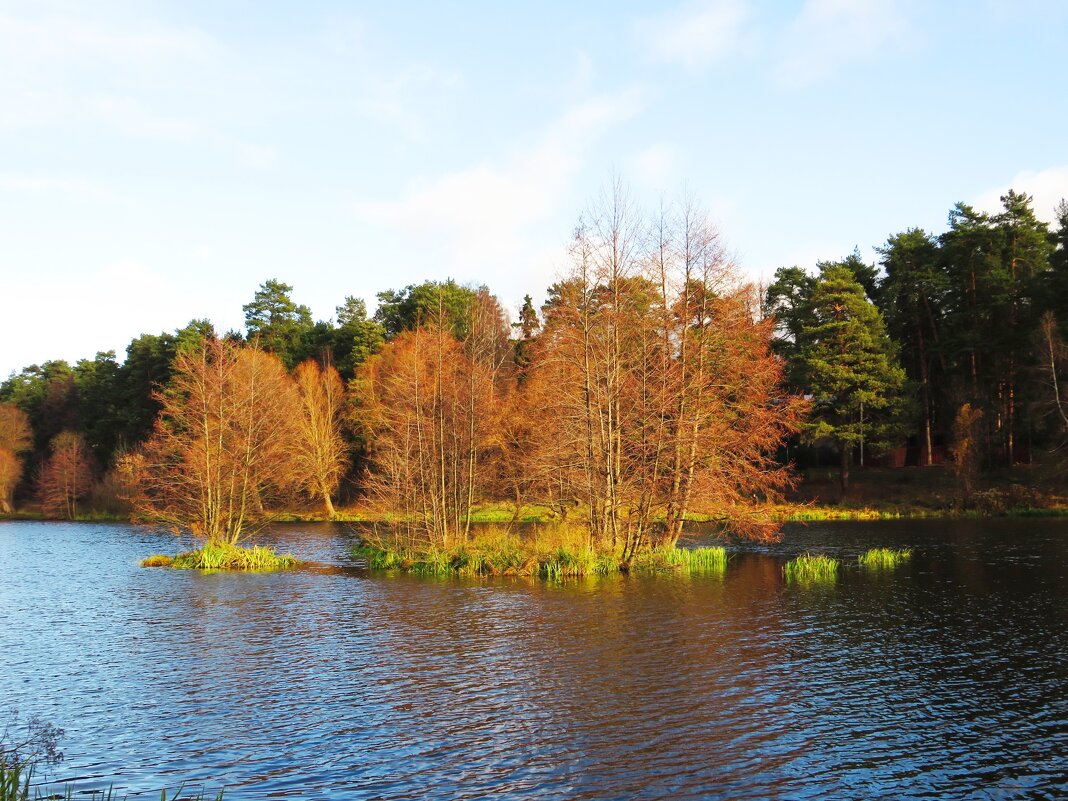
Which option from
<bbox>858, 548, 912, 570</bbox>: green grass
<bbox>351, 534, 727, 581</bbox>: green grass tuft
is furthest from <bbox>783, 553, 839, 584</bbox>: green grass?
<bbox>351, 534, 727, 581</bbox>: green grass tuft

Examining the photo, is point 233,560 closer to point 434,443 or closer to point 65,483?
point 434,443

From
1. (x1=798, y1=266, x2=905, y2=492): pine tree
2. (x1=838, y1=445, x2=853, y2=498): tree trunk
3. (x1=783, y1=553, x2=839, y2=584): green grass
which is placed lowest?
(x1=783, y1=553, x2=839, y2=584): green grass

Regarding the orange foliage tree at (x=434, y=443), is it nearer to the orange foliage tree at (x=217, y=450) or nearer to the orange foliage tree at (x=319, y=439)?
the orange foliage tree at (x=217, y=450)

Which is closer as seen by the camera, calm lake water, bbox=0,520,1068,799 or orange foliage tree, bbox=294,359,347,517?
calm lake water, bbox=0,520,1068,799

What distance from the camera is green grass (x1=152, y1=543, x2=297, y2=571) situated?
31.5m

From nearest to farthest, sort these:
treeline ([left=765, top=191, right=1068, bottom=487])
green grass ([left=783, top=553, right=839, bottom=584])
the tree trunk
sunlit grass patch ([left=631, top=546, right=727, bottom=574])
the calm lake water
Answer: the calm lake water → green grass ([left=783, top=553, right=839, bottom=584]) → sunlit grass patch ([left=631, top=546, right=727, bottom=574]) → treeline ([left=765, top=191, right=1068, bottom=487]) → the tree trunk

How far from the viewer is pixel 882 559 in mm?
28688

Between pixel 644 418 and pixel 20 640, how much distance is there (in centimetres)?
Answer: 1945

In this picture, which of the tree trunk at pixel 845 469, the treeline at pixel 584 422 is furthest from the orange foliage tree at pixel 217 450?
the tree trunk at pixel 845 469

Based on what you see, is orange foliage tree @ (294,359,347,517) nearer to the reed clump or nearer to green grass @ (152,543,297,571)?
green grass @ (152,543,297,571)

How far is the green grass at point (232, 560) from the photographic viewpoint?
31.5 m

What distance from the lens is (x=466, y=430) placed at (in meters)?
34.1

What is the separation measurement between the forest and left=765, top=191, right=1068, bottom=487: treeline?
7.4 inches

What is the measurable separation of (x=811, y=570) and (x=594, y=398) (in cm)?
951
